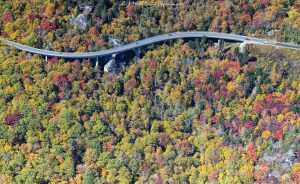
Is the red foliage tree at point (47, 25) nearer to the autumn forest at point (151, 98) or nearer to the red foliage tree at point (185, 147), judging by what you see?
the autumn forest at point (151, 98)

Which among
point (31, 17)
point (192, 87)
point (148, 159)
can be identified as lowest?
point (148, 159)

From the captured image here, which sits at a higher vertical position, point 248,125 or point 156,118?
point 248,125

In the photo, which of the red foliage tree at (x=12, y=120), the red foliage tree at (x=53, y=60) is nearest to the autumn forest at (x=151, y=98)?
the red foliage tree at (x=53, y=60)

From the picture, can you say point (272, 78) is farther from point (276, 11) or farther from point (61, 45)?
point (61, 45)

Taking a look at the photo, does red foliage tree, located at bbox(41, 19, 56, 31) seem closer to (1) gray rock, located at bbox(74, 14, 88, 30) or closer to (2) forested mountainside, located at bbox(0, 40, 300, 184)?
(1) gray rock, located at bbox(74, 14, 88, 30)

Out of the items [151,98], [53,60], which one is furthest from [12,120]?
[151,98]

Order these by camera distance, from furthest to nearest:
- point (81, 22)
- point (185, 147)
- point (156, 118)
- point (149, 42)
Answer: point (81, 22)
point (149, 42)
point (156, 118)
point (185, 147)

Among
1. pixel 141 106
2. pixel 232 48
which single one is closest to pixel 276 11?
pixel 232 48

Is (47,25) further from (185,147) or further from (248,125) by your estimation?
(248,125)
